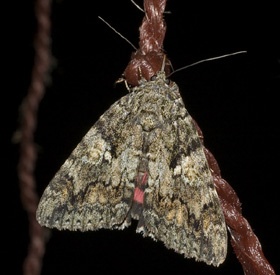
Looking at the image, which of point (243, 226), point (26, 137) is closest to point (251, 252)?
point (243, 226)

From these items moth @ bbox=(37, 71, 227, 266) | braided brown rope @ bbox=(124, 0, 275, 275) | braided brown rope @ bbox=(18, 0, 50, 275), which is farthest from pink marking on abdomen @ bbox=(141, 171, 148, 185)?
braided brown rope @ bbox=(18, 0, 50, 275)

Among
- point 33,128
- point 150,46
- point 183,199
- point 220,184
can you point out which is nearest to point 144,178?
point 183,199

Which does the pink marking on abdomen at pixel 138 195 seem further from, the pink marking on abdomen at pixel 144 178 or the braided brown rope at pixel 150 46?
the braided brown rope at pixel 150 46

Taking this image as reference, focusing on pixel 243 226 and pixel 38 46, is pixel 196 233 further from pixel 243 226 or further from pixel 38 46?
pixel 38 46

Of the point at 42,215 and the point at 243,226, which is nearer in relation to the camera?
the point at 243,226

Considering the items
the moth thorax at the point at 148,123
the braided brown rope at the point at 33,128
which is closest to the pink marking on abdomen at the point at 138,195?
the moth thorax at the point at 148,123

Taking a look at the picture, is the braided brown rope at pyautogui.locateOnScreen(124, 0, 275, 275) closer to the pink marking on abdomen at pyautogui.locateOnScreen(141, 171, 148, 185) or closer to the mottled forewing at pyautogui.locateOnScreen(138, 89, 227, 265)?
the mottled forewing at pyautogui.locateOnScreen(138, 89, 227, 265)

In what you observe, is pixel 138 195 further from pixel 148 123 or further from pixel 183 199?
pixel 148 123
